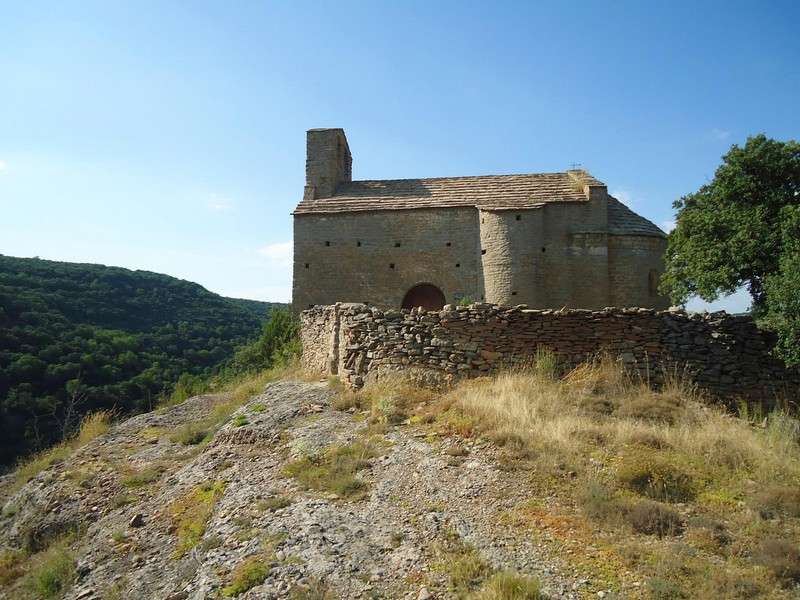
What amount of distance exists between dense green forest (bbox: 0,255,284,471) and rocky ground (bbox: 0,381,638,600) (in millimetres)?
8124

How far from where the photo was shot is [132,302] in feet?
121

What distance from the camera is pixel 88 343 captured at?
28109 millimetres

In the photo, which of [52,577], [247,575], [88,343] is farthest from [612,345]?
[88,343]

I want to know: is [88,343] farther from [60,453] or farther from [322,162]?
[60,453]

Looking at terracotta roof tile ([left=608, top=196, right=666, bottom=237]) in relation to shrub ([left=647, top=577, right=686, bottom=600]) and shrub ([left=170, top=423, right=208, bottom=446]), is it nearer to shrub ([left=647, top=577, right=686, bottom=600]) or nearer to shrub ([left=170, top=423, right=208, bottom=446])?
shrub ([left=170, top=423, right=208, bottom=446])

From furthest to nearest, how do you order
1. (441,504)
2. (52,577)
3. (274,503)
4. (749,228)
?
(749,228)
(52,577)
(274,503)
(441,504)

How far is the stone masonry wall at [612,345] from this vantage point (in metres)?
9.25

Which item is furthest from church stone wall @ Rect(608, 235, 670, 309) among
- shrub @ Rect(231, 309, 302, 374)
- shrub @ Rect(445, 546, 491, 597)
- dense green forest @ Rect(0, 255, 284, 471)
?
dense green forest @ Rect(0, 255, 284, 471)

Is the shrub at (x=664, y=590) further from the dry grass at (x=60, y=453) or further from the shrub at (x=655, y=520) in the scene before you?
the dry grass at (x=60, y=453)

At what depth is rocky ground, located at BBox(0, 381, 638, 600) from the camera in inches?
182

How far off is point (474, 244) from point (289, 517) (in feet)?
47.4

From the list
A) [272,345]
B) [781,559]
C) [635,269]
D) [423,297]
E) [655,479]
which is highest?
[635,269]

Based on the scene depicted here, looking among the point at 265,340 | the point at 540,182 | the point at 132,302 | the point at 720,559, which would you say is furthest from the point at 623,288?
the point at 132,302

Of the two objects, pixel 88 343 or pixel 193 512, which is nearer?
pixel 193 512
